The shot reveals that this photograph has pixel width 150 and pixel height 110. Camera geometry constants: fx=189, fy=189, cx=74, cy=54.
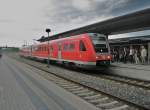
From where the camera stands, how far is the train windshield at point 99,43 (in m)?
14.4

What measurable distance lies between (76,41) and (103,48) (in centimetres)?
240

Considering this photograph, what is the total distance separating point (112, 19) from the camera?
1625 cm

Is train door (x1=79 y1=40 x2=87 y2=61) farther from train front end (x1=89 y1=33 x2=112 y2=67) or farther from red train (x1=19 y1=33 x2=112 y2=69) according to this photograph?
train front end (x1=89 y1=33 x2=112 y2=67)

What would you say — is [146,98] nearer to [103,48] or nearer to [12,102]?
[12,102]

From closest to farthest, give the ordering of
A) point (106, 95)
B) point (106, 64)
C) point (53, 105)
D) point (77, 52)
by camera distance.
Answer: point (53, 105)
point (106, 95)
point (106, 64)
point (77, 52)

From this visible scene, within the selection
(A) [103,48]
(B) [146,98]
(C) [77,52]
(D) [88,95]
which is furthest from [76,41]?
(B) [146,98]

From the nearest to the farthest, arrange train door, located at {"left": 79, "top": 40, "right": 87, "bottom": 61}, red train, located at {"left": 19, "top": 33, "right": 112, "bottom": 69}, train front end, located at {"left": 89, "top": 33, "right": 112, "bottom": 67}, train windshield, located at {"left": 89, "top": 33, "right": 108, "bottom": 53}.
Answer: red train, located at {"left": 19, "top": 33, "right": 112, "bottom": 69} < train front end, located at {"left": 89, "top": 33, "right": 112, "bottom": 67} < train windshield, located at {"left": 89, "top": 33, "right": 108, "bottom": 53} < train door, located at {"left": 79, "top": 40, "right": 87, "bottom": 61}

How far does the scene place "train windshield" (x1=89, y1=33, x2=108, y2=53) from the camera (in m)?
14.4

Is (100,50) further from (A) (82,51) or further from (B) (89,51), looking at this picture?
(A) (82,51)

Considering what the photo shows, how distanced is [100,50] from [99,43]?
1.98 feet

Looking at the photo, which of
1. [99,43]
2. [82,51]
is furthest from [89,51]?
[99,43]

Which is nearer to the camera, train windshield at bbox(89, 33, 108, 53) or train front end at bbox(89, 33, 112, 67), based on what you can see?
train front end at bbox(89, 33, 112, 67)

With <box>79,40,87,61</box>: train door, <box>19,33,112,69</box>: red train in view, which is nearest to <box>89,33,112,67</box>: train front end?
<box>19,33,112,69</box>: red train

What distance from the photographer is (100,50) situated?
1455cm
